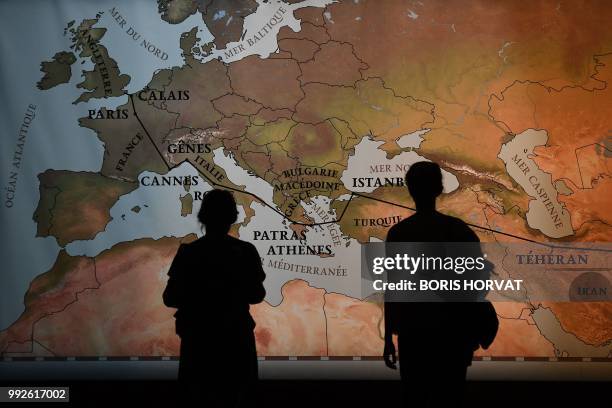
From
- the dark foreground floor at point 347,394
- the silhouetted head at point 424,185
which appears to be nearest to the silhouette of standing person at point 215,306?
the silhouetted head at point 424,185

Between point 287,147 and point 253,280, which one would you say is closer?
point 253,280

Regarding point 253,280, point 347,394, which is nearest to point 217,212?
point 253,280

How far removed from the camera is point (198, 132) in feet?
10.5

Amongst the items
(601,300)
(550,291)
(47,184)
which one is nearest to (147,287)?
(47,184)

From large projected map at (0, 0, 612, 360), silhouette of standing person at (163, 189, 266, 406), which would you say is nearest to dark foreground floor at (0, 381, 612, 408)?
large projected map at (0, 0, 612, 360)

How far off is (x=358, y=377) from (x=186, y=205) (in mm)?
1227

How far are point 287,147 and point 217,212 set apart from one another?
1058 millimetres

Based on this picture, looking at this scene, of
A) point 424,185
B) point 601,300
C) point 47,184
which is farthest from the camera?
point 47,184

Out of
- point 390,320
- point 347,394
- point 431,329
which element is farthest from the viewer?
point 347,394

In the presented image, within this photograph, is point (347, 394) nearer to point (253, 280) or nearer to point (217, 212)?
point (253, 280)

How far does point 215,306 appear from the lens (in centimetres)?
216

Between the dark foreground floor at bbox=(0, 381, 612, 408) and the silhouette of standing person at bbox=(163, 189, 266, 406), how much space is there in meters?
0.98

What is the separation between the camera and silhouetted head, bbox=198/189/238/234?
2.19 metres

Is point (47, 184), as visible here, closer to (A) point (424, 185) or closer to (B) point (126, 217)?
(B) point (126, 217)
